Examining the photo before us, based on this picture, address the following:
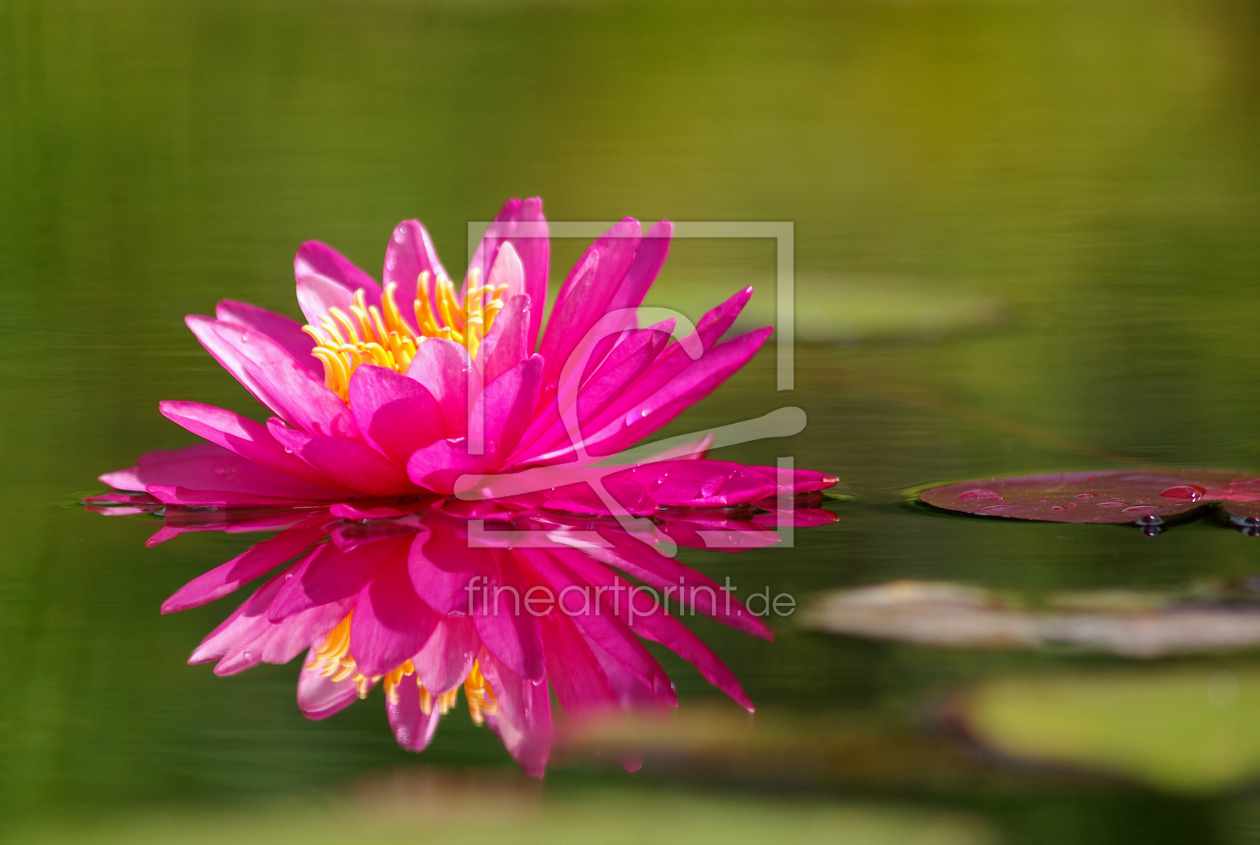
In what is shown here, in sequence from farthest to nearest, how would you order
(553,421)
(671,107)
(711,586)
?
(671,107), (553,421), (711,586)

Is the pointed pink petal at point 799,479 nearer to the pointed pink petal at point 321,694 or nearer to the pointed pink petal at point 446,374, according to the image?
the pointed pink petal at point 446,374

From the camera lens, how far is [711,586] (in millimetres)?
864

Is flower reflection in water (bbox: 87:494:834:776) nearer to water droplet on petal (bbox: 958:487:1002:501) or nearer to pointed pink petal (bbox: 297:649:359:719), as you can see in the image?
pointed pink petal (bbox: 297:649:359:719)

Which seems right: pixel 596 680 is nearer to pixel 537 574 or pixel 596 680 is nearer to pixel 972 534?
pixel 537 574

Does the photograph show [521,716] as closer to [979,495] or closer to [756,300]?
[979,495]

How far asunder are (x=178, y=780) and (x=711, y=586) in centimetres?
40

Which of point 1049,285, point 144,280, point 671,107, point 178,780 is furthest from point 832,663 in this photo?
point 671,107

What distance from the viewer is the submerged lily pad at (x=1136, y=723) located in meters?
0.58

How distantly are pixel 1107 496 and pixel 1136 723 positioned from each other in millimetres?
405

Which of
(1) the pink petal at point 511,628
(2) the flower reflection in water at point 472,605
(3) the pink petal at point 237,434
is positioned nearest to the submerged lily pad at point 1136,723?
(2) the flower reflection in water at point 472,605

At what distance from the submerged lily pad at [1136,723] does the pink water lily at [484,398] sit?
0.37m

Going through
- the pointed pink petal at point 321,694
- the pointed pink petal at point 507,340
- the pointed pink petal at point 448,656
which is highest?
the pointed pink petal at point 507,340

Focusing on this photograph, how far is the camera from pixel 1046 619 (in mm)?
762

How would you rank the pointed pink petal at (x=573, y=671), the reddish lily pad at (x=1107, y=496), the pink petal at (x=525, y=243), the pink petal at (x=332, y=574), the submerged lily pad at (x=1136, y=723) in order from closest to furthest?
1. the submerged lily pad at (x=1136, y=723)
2. the pointed pink petal at (x=573, y=671)
3. the pink petal at (x=332, y=574)
4. the reddish lily pad at (x=1107, y=496)
5. the pink petal at (x=525, y=243)
